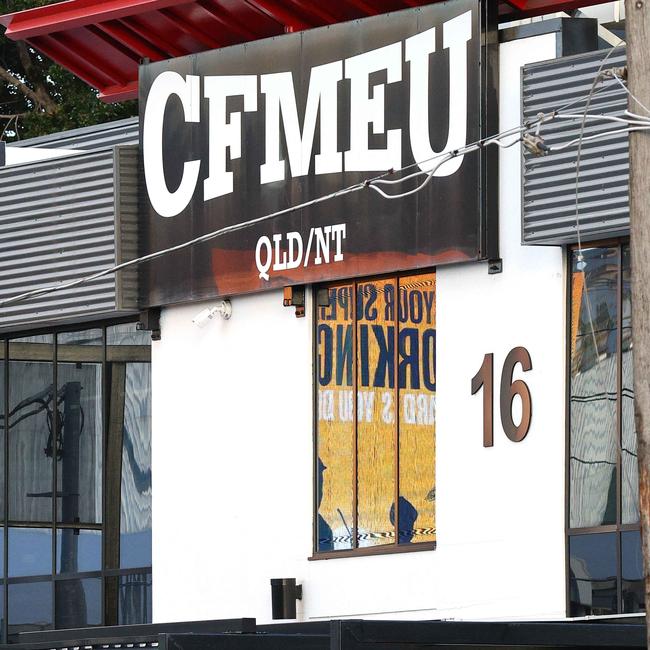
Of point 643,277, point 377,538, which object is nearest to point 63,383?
point 377,538

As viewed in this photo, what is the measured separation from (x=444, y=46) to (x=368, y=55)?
95 cm

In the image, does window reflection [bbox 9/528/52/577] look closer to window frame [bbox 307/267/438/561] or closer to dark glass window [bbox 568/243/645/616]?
window frame [bbox 307/267/438/561]

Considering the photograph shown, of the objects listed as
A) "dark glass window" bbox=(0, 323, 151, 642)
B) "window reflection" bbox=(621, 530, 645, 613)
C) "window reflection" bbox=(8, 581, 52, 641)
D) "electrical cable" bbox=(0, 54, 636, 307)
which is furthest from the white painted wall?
"window reflection" bbox=(8, 581, 52, 641)

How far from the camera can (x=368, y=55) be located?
18281 millimetres

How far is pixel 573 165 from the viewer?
16469 mm

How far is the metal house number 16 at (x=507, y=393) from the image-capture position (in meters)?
16.9

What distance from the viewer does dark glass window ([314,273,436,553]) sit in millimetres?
17906

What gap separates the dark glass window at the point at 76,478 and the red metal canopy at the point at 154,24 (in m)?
3.10

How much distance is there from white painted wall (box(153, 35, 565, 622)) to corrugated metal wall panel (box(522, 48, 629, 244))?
342mm

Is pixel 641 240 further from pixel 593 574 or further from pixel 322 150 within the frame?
pixel 322 150

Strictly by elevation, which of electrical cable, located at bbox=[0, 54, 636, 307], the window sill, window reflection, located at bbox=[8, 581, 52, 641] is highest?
electrical cable, located at bbox=[0, 54, 636, 307]

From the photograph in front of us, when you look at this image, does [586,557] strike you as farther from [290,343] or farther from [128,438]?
[128,438]

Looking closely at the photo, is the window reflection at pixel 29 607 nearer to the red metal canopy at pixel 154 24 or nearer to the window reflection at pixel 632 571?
the red metal canopy at pixel 154 24

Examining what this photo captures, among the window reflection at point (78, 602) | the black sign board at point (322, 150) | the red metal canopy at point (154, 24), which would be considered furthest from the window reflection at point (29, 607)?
the red metal canopy at point (154, 24)
